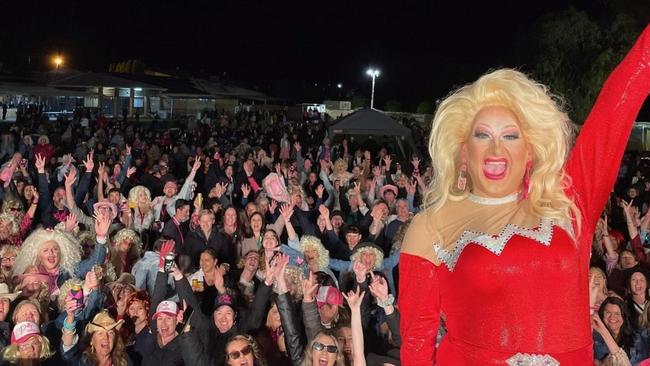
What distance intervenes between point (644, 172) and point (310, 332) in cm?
1146

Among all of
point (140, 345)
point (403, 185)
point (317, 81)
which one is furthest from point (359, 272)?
point (317, 81)

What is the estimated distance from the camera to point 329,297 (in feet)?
17.1

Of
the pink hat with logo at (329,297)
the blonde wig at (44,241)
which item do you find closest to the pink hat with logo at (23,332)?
the blonde wig at (44,241)

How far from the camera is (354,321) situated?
12.6ft

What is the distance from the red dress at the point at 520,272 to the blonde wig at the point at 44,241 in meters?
4.09

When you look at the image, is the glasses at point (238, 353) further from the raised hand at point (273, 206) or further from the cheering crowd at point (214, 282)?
the raised hand at point (273, 206)

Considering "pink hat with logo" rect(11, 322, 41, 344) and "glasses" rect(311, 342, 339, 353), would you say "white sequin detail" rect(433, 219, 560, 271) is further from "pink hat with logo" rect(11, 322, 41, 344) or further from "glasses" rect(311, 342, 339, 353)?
"pink hat with logo" rect(11, 322, 41, 344)

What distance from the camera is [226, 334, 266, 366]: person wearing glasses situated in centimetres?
430

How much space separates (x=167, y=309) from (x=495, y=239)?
303 cm

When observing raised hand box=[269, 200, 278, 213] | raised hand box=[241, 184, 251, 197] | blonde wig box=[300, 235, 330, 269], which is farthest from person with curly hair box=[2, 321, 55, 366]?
raised hand box=[241, 184, 251, 197]

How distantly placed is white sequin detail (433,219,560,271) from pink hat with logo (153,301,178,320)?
284cm

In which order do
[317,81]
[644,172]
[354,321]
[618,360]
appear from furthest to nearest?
1. [317,81]
2. [644,172]
3. [618,360]
4. [354,321]

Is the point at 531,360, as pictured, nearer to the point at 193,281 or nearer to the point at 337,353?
the point at 337,353

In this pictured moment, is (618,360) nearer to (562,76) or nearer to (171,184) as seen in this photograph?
(171,184)
